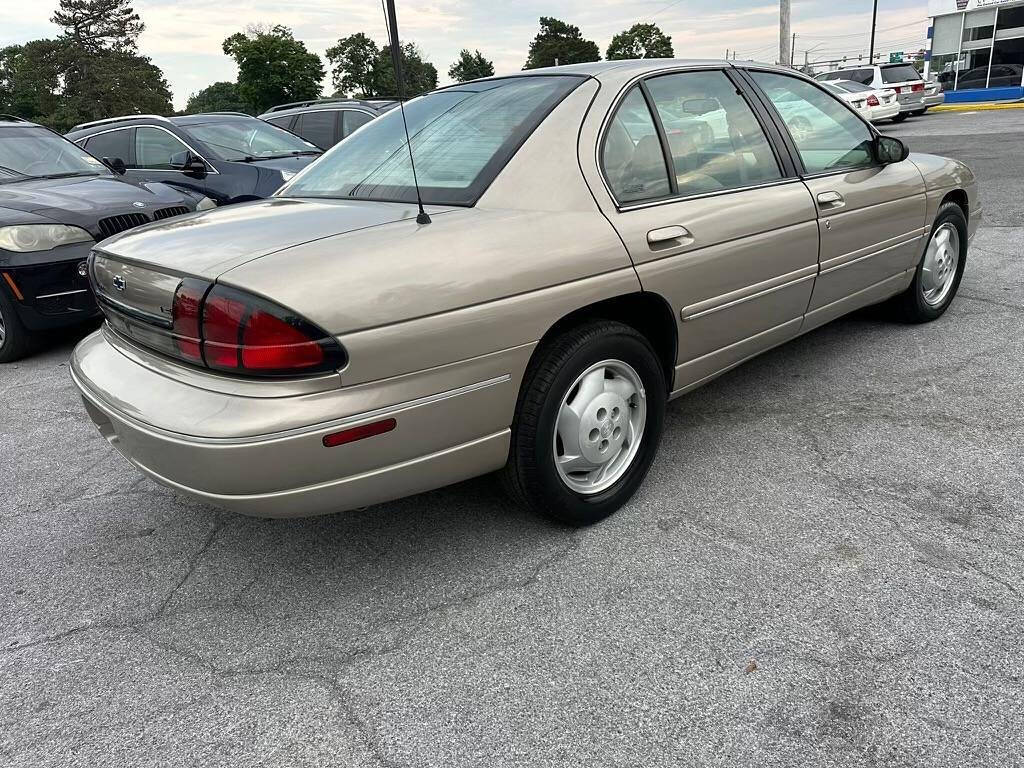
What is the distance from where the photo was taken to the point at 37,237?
486 cm

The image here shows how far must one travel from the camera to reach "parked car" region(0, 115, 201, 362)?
4805 millimetres

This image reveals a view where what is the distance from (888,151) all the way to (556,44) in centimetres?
7928

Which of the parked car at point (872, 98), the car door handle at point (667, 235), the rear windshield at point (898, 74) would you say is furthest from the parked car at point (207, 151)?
the rear windshield at point (898, 74)

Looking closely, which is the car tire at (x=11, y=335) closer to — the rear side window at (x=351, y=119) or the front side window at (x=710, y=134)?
the front side window at (x=710, y=134)

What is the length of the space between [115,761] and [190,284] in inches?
47.2

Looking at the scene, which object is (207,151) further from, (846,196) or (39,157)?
(846,196)

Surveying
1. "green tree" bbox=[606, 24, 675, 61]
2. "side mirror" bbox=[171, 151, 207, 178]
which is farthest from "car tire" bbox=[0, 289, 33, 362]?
"green tree" bbox=[606, 24, 675, 61]

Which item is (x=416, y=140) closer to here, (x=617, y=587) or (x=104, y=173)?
(x=617, y=587)

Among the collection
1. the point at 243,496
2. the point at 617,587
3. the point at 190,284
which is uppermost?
the point at 190,284

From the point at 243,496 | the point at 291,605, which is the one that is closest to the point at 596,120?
the point at 243,496

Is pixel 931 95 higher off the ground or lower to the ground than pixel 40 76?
lower

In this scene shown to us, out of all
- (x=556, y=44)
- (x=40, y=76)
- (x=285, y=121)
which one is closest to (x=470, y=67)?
(x=556, y=44)

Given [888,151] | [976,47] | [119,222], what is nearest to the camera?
[888,151]

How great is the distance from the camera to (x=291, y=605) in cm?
238
